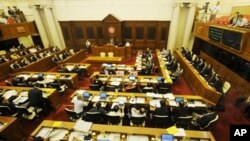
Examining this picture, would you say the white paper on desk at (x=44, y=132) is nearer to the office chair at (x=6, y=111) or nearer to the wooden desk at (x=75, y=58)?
the office chair at (x=6, y=111)

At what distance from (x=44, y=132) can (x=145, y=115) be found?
2859mm

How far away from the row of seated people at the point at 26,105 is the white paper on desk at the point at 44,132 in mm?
1437

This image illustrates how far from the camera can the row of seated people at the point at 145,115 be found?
14.4ft

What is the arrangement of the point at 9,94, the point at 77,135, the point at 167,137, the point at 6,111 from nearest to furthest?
the point at 167,137, the point at 77,135, the point at 6,111, the point at 9,94

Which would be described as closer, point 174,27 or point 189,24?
point 189,24

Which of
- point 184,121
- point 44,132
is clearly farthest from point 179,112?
point 44,132

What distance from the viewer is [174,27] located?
1266 centimetres

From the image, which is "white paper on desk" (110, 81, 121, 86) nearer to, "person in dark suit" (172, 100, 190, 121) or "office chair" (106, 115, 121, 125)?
"office chair" (106, 115, 121, 125)

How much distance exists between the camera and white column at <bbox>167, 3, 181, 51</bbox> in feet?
40.0

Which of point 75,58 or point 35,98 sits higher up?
point 35,98

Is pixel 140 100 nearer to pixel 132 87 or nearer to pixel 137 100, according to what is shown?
pixel 137 100

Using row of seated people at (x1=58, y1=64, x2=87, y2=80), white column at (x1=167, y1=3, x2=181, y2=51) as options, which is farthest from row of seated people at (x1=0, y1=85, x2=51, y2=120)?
white column at (x1=167, y1=3, x2=181, y2=51)

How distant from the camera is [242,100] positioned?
6219 mm

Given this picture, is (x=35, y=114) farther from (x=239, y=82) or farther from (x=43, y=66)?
(x=239, y=82)
